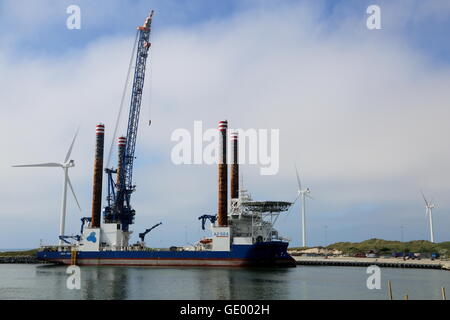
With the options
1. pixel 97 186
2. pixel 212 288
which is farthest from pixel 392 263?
pixel 97 186

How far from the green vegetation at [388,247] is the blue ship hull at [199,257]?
2856 inches

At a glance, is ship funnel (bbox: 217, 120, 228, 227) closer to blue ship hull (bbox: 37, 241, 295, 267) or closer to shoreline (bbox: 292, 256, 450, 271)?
blue ship hull (bbox: 37, 241, 295, 267)

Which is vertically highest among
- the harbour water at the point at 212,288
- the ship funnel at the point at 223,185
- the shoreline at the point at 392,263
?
the ship funnel at the point at 223,185

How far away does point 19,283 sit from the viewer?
64.5 meters

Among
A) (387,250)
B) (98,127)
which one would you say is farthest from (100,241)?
(387,250)

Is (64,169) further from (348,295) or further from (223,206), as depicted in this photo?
(348,295)

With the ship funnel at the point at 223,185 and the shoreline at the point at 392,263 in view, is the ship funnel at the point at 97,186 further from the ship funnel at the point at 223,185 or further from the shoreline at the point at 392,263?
the shoreline at the point at 392,263

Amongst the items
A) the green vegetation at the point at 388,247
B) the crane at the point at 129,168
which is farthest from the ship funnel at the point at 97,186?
the green vegetation at the point at 388,247

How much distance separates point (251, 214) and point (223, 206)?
6.62 metres

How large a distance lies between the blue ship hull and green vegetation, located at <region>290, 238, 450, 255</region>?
72.5 metres

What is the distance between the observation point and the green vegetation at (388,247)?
146750 millimetres

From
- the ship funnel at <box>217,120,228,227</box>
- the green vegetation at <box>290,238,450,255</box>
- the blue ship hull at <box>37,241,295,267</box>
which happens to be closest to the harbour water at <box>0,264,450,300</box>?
the blue ship hull at <box>37,241,295,267</box>
